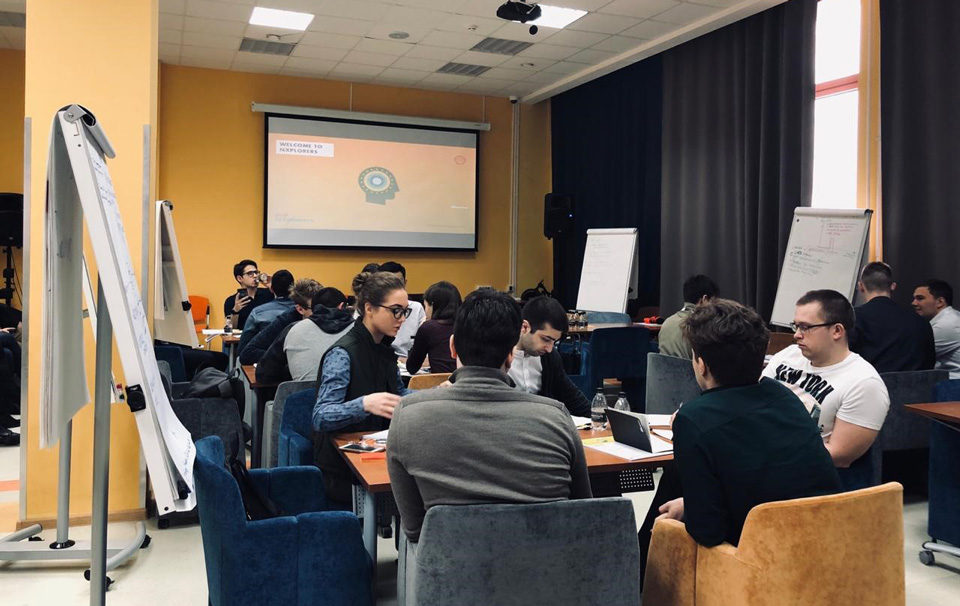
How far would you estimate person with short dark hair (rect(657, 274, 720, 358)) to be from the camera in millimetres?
5203

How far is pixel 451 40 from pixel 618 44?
1714 mm

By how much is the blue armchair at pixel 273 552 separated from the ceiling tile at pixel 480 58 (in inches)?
274

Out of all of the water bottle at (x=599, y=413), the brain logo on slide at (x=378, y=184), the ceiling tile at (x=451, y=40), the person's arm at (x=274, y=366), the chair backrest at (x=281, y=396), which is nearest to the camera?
the water bottle at (x=599, y=413)

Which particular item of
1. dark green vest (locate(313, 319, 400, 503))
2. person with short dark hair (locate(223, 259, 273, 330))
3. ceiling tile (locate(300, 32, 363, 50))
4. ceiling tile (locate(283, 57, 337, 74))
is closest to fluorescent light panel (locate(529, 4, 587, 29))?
ceiling tile (locate(300, 32, 363, 50))

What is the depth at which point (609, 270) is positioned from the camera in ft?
27.6

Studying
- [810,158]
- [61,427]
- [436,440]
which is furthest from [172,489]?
[810,158]

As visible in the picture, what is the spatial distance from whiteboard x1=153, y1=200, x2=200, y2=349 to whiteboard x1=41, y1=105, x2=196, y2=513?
8.87ft

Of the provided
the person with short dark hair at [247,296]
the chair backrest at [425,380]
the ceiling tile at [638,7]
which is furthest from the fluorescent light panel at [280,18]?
the chair backrest at [425,380]

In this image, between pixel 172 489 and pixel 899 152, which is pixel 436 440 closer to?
pixel 172 489

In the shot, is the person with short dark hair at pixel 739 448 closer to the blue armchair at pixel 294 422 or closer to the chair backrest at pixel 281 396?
the blue armchair at pixel 294 422

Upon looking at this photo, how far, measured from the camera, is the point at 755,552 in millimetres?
1794

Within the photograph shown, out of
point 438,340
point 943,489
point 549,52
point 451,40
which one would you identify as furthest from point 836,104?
point 438,340

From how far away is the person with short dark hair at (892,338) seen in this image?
4516 mm

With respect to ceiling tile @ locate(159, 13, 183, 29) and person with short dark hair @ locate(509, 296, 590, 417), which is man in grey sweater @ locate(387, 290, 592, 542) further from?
ceiling tile @ locate(159, 13, 183, 29)
